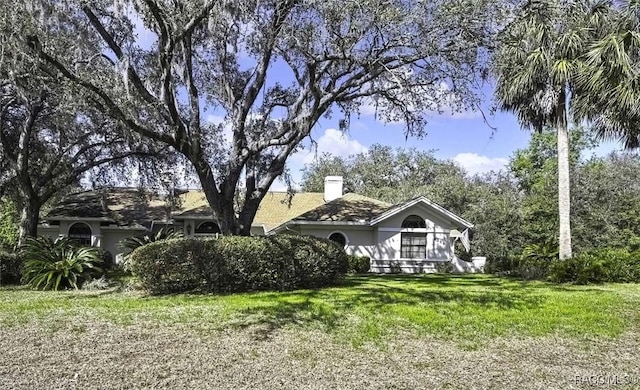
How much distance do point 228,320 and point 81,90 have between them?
6782 mm

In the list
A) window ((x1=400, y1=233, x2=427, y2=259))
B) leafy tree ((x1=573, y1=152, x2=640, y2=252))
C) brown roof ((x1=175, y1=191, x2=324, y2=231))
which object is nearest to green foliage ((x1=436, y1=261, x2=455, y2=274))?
window ((x1=400, y1=233, x2=427, y2=259))

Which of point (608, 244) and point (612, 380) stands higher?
point (608, 244)

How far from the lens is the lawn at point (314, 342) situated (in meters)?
5.92

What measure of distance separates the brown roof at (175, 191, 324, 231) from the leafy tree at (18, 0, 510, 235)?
31.9 ft

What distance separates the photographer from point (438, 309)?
9555mm

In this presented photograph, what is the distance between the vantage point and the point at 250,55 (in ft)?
46.0

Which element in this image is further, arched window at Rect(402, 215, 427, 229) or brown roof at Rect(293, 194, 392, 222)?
arched window at Rect(402, 215, 427, 229)

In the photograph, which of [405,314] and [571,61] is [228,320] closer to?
[405,314]

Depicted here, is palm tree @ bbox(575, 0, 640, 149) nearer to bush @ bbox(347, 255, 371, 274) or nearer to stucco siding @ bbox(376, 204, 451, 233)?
stucco siding @ bbox(376, 204, 451, 233)

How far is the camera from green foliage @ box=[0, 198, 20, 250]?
23725 millimetres

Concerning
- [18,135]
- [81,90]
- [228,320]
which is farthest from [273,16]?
[18,135]

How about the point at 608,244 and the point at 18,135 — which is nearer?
the point at 18,135

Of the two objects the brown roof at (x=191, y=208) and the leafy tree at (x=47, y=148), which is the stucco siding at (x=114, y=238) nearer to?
the brown roof at (x=191, y=208)

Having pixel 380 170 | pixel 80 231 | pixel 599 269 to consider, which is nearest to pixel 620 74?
pixel 599 269
